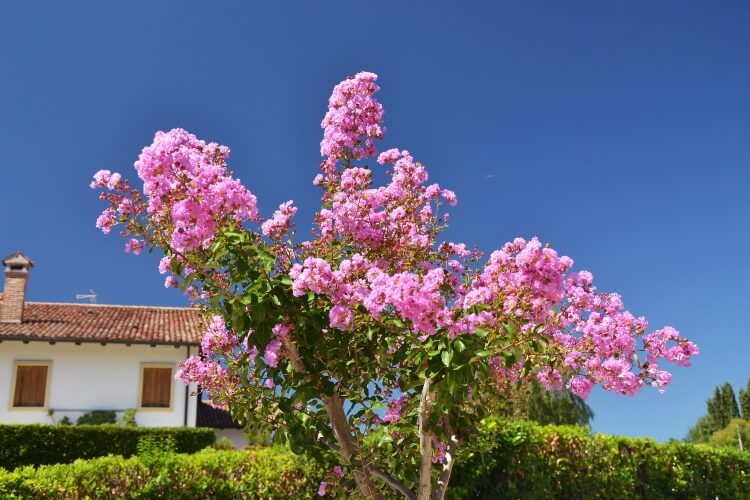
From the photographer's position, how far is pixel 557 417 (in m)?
A: 28.1

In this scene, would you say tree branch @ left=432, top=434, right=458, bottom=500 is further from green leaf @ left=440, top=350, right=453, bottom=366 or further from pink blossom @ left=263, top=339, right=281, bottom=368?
green leaf @ left=440, top=350, right=453, bottom=366

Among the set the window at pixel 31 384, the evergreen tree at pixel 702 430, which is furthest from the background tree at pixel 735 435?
the window at pixel 31 384

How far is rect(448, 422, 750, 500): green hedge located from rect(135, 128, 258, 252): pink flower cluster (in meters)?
5.31

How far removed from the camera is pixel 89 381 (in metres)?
25.1

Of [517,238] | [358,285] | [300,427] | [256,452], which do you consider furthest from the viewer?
[256,452]

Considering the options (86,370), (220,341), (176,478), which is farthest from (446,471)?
(86,370)

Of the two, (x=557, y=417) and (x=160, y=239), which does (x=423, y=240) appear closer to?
(x=160, y=239)

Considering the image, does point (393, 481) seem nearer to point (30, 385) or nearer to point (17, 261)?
point (30, 385)

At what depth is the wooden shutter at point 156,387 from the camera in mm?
25236

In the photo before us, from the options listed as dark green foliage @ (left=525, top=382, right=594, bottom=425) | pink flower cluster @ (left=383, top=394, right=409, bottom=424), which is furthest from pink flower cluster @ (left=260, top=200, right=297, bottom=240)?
dark green foliage @ (left=525, top=382, right=594, bottom=425)

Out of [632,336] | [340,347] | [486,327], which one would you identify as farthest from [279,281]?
[632,336]

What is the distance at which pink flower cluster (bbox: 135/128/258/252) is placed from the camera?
5152mm

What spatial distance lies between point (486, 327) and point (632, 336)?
193 cm

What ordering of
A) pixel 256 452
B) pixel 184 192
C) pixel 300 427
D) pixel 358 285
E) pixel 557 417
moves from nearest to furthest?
pixel 358 285 → pixel 184 192 → pixel 300 427 → pixel 256 452 → pixel 557 417
